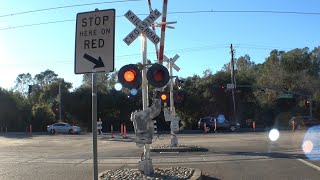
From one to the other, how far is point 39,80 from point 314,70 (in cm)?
9898

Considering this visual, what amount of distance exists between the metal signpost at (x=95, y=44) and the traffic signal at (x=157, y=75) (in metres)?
4.34

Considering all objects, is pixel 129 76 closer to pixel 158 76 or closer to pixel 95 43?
pixel 158 76

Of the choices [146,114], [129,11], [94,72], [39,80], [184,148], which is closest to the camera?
[94,72]

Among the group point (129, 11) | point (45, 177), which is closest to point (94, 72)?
point (129, 11)

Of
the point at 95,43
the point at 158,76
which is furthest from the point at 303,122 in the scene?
the point at 95,43

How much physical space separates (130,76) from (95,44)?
161 inches

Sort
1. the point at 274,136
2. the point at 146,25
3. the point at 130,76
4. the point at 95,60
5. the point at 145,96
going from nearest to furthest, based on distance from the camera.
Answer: the point at 95,60 → the point at 130,76 → the point at 146,25 → the point at 145,96 → the point at 274,136

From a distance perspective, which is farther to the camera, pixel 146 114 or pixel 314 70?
pixel 314 70

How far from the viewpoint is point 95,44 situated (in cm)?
671

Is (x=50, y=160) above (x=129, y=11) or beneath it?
beneath

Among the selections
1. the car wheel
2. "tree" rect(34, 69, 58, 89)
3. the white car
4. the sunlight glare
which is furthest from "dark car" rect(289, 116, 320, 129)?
"tree" rect(34, 69, 58, 89)

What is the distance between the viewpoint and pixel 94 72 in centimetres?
666

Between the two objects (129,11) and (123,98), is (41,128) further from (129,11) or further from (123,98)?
(129,11)

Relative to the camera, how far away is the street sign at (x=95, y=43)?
6.65 metres
